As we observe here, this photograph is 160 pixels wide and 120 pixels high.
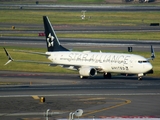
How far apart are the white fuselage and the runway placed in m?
1.77

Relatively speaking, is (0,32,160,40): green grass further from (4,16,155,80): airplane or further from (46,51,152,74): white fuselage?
(46,51,152,74): white fuselage

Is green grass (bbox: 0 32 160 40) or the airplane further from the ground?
green grass (bbox: 0 32 160 40)

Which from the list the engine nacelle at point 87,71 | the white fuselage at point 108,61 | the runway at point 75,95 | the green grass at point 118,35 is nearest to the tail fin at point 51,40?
the white fuselage at point 108,61

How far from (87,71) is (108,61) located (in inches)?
126

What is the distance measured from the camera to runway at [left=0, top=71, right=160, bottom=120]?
56.7 m

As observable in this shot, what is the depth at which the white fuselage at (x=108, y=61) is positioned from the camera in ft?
271

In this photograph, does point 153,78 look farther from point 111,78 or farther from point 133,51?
point 133,51

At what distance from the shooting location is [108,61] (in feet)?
279

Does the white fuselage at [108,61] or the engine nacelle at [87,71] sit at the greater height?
the white fuselage at [108,61]

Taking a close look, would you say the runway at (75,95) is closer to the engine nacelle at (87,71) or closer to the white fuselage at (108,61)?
the engine nacelle at (87,71)

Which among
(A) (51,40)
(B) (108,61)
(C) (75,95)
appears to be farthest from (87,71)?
(C) (75,95)

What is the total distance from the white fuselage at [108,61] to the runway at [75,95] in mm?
1772

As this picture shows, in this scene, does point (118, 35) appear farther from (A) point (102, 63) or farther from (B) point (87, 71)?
(B) point (87, 71)

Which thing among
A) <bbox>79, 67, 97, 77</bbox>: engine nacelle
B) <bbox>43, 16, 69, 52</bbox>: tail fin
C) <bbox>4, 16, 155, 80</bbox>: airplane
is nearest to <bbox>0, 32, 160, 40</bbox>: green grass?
<bbox>43, 16, 69, 52</bbox>: tail fin
